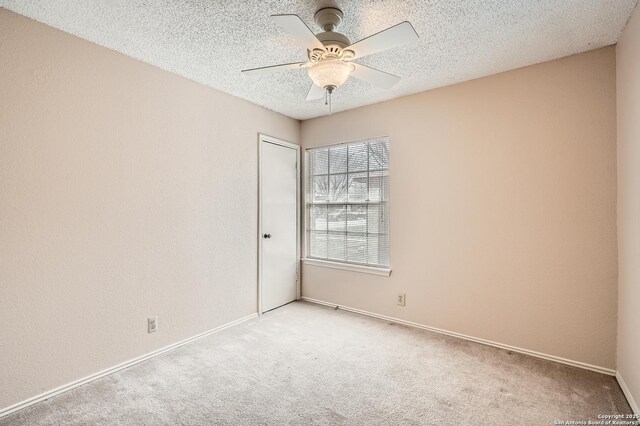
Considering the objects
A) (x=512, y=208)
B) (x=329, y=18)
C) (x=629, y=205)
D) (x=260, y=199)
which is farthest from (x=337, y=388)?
(x=329, y=18)

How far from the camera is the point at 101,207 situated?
7.68 ft

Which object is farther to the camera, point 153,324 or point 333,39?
point 153,324

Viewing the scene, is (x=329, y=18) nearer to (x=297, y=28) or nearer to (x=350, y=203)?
(x=297, y=28)

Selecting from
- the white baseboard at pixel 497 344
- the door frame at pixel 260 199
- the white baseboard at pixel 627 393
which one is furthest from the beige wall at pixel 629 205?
the door frame at pixel 260 199

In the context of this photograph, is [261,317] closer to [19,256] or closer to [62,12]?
[19,256]

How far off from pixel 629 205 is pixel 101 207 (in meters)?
3.68

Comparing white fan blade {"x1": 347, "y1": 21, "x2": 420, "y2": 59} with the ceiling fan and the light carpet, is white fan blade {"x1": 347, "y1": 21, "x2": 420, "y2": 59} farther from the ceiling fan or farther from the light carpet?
the light carpet

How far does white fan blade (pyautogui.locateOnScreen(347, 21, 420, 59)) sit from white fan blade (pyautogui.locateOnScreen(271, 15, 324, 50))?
20 centimetres

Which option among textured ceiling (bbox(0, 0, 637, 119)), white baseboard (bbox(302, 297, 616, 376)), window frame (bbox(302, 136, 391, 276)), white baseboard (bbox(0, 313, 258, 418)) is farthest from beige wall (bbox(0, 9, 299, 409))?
white baseboard (bbox(302, 297, 616, 376))

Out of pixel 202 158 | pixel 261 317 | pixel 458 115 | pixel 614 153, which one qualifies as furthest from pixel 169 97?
pixel 614 153

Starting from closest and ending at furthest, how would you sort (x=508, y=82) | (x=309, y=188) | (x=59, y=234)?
(x=59, y=234)
(x=508, y=82)
(x=309, y=188)

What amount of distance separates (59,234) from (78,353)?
86 centimetres

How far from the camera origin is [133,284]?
99.6 inches

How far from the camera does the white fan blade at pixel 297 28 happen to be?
1.45m
